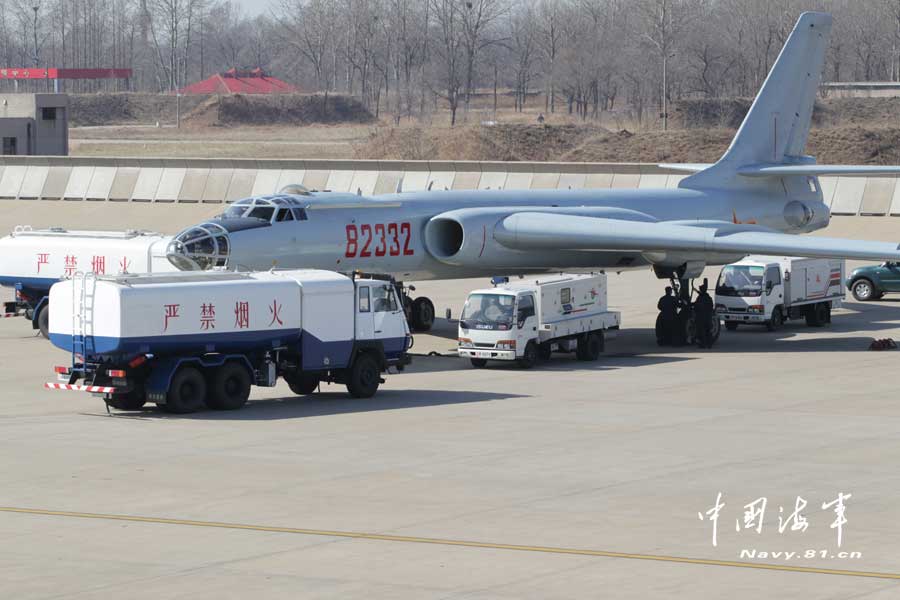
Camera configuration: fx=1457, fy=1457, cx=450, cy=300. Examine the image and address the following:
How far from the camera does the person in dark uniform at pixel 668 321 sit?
1361 inches

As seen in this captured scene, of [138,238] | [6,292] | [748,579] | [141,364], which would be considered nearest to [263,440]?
[141,364]

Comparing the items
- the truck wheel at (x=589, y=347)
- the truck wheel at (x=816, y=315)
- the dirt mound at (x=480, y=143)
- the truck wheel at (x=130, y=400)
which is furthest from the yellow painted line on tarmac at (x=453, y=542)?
the dirt mound at (x=480, y=143)

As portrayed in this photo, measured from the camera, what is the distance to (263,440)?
21.1m

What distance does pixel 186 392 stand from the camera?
77.7ft

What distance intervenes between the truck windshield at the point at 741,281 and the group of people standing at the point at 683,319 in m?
2.86

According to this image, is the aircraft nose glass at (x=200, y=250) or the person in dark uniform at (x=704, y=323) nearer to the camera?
the aircraft nose glass at (x=200, y=250)

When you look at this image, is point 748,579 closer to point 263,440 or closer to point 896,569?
point 896,569

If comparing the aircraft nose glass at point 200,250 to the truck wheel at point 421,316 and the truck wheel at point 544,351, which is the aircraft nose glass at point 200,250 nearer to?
the truck wheel at point 544,351

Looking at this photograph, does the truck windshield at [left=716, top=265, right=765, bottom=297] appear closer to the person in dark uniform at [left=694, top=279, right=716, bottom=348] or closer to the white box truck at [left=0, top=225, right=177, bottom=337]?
the person in dark uniform at [left=694, top=279, right=716, bottom=348]

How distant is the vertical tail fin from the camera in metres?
39.9

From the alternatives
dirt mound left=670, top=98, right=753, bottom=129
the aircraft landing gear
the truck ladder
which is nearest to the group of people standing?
the aircraft landing gear

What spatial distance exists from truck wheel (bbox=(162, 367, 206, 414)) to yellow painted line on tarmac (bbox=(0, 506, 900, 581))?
7.14m

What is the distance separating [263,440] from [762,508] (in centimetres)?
794

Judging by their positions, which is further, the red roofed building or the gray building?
the red roofed building
